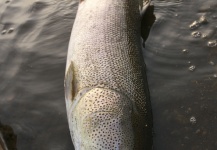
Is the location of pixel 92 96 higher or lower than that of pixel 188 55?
higher

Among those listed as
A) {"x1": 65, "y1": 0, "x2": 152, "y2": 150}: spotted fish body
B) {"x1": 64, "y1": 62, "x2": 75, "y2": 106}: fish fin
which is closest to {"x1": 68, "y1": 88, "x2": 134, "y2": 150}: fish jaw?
{"x1": 65, "y1": 0, "x2": 152, "y2": 150}: spotted fish body

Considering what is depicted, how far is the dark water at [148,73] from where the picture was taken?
416 cm

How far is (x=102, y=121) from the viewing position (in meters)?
3.56

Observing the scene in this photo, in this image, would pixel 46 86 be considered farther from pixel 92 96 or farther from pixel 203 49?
pixel 203 49

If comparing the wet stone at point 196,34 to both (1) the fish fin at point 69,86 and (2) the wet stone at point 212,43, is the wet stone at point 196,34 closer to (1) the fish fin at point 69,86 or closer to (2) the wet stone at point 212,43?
(2) the wet stone at point 212,43

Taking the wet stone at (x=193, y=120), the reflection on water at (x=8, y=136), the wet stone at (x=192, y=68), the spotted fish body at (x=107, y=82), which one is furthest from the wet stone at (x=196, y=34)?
the reflection on water at (x=8, y=136)

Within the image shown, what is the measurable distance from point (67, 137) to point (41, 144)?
0.95ft

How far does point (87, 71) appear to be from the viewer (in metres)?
4.14

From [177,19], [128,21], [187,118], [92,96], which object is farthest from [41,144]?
[177,19]

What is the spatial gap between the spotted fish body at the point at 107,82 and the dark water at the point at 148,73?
→ 0.40 metres

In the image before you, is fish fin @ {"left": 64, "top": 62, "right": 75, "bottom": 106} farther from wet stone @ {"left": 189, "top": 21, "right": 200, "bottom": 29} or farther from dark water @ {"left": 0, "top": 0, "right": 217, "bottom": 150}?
wet stone @ {"left": 189, "top": 21, "right": 200, "bottom": 29}

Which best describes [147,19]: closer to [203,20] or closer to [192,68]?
[203,20]

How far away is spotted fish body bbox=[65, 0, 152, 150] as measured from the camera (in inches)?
138

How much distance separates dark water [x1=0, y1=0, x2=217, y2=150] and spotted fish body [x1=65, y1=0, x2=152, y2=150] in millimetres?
403
